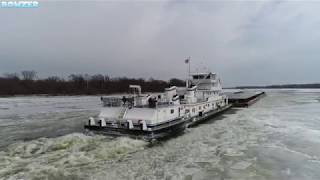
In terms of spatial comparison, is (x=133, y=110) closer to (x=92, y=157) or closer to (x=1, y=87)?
(x=92, y=157)

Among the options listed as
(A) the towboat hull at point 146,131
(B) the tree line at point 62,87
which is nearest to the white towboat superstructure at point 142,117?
(A) the towboat hull at point 146,131

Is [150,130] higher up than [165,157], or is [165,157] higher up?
[150,130]

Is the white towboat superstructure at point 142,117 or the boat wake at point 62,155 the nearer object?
the boat wake at point 62,155

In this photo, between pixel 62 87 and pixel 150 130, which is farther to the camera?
pixel 62 87

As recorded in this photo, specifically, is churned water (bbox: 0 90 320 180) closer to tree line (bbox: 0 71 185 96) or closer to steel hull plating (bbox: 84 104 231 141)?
steel hull plating (bbox: 84 104 231 141)

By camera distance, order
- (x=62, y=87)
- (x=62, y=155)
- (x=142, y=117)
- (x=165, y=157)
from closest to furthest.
A: (x=62, y=155), (x=165, y=157), (x=142, y=117), (x=62, y=87)

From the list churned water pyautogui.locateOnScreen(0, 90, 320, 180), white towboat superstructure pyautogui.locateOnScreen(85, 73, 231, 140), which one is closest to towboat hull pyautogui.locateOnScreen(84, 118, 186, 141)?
white towboat superstructure pyautogui.locateOnScreen(85, 73, 231, 140)

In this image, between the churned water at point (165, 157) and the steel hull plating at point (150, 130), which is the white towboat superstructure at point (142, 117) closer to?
the steel hull plating at point (150, 130)

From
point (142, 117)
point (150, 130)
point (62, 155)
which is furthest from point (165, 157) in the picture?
point (62, 155)

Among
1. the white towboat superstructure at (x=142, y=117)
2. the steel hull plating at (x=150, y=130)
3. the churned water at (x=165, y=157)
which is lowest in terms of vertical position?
the churned water at (x=165, y=157)

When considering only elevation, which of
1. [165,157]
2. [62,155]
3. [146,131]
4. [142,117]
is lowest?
[165,157]

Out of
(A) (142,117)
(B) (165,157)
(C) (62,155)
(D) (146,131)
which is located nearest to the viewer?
(C) (62,155)

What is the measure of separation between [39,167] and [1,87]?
90.6 metres

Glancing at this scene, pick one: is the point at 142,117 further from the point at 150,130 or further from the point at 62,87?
the point at 62,87
